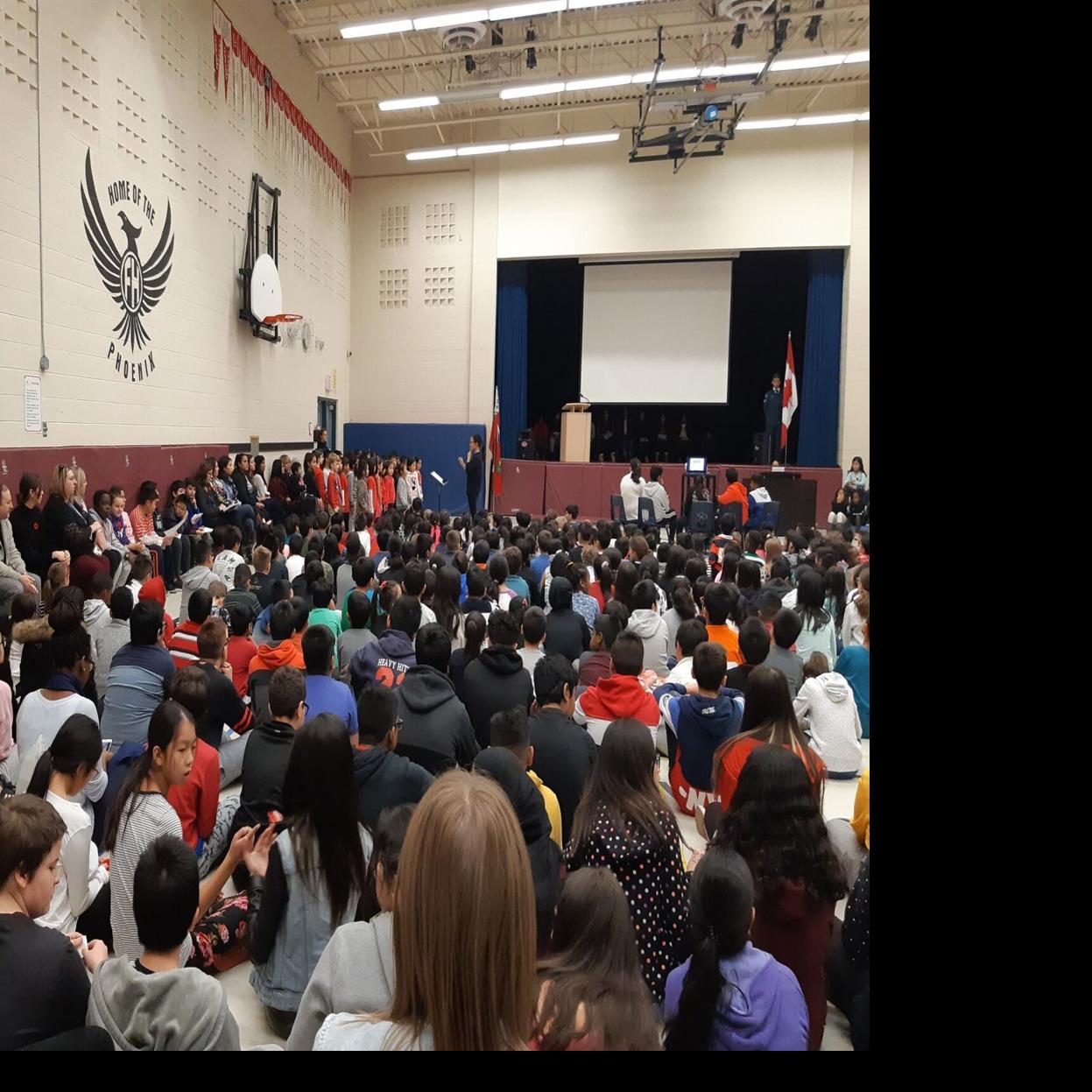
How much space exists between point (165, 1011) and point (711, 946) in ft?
3.13

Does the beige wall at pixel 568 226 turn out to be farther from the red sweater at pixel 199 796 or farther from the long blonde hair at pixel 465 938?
the long blonde hair at pixel 465 938

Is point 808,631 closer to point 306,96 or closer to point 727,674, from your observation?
point 727,674

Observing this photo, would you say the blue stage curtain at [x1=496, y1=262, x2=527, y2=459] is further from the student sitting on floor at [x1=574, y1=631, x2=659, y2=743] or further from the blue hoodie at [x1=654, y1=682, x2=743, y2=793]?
the blue hoodie at [x1=654, y1=682, x2=743, y2=793]

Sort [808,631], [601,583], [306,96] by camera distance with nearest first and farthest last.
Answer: [808,631] < [601,583] < [306,96]

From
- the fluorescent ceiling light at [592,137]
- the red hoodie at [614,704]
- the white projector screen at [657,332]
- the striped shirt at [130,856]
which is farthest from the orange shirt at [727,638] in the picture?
the white projector screen at [657,332]

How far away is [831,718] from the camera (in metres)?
3.46

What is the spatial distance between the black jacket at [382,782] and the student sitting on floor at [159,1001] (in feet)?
2.81

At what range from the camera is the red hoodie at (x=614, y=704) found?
3119mm

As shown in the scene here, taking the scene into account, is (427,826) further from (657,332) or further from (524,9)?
(657,332)

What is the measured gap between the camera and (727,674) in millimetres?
3490

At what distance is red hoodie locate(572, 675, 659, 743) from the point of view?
3.12m
